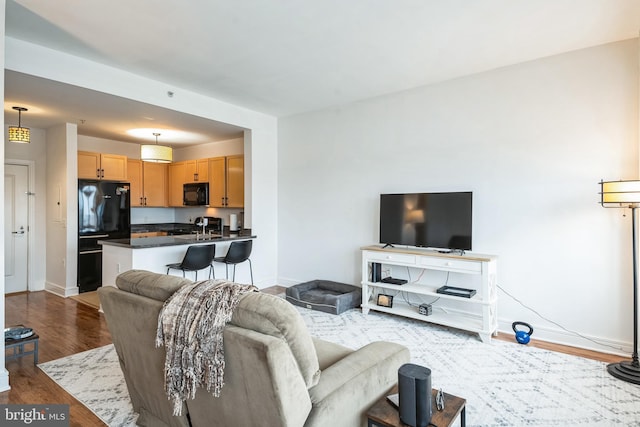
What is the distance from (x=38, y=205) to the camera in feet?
19.6

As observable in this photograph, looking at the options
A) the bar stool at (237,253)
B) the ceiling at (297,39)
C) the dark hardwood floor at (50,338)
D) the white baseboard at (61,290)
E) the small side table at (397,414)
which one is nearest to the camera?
the small side table at (397,414)

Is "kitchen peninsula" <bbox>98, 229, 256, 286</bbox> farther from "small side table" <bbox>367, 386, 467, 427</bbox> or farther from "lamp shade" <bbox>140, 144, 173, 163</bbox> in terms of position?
"small side table" <bbox>367, 386, 467, 427</bbox>

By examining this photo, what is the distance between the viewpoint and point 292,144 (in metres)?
5.89

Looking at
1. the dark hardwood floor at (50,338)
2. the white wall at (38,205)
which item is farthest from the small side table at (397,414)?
the white wall at (38,205)

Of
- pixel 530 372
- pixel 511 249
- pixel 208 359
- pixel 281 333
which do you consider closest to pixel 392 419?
pixel 281 333

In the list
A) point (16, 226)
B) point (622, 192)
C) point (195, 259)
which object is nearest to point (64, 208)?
point (16, 226)

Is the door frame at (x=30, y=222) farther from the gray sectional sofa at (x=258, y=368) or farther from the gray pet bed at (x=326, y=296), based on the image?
the gray sectional sofa at (x=258, y=368)

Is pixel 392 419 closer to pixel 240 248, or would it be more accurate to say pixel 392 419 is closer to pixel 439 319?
pixel 439 319

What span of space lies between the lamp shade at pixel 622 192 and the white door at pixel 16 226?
767cm

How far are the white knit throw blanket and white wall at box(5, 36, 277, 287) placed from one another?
311 centimetres

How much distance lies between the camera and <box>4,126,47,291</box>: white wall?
590cm

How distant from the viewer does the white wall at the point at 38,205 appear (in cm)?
590

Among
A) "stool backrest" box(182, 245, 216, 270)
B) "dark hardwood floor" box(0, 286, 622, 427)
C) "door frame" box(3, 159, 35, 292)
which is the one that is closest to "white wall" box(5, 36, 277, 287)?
"dark hardwood floor" box(0, 286, 622, 427)

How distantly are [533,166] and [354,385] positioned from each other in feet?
10.4
